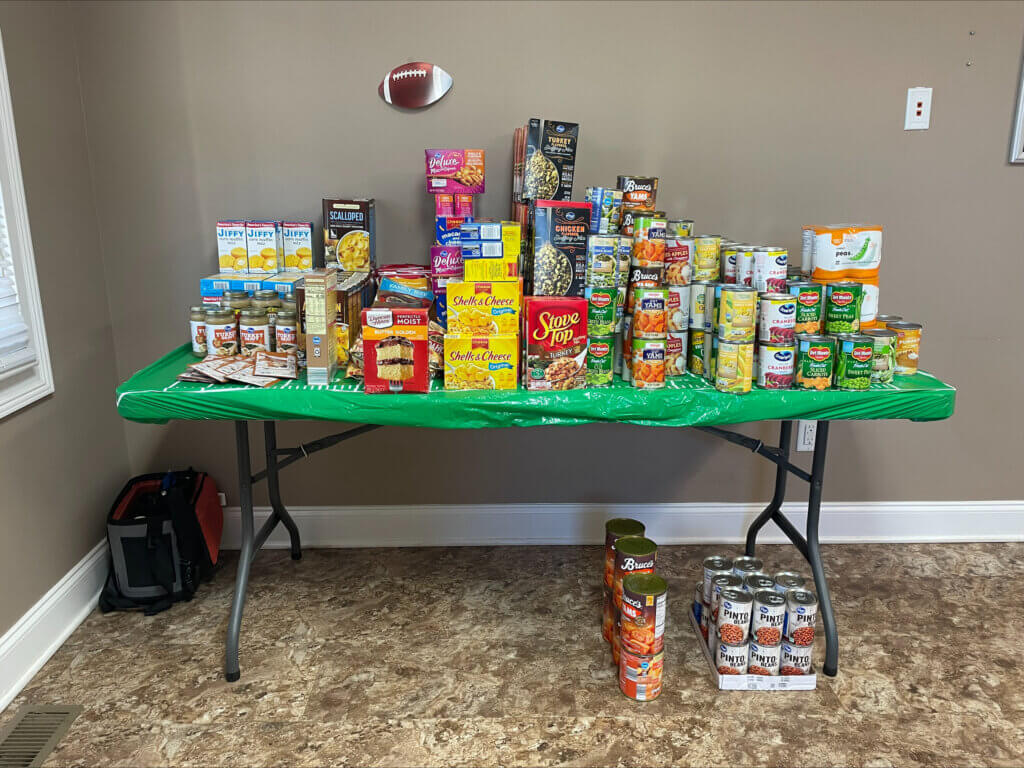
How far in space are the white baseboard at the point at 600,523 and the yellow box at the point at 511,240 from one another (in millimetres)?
1191

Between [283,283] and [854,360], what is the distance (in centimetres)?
161

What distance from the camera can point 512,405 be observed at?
6.18 feet

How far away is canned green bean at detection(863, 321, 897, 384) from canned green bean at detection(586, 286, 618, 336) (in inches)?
27.9

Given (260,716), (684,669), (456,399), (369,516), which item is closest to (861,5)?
(456,399)

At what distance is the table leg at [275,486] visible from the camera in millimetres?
2436

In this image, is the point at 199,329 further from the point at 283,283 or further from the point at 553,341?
the point at 553,341

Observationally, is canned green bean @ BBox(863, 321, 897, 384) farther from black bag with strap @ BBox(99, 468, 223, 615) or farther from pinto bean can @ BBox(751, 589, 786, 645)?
black bag with strap @ BBox(99, 468, 223, 615)

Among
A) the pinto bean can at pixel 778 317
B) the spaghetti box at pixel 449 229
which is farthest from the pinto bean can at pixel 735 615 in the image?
the spaghetti box at pixel 449 229

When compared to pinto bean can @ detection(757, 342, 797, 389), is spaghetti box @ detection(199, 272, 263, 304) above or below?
above

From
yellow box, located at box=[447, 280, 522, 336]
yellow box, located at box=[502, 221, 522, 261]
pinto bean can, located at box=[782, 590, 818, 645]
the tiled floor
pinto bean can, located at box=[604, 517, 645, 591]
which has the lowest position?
the tiled floor

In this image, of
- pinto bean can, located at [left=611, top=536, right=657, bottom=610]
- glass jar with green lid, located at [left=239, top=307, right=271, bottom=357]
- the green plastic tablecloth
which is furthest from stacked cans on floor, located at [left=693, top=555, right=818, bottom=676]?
glass jar with green lid, located at [left=239, top=307, right=271, bottom=357]

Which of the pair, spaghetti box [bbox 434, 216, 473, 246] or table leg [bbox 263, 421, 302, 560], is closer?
spaghetti box [bbox 434, 216, 473, 246]

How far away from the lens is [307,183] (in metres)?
2.54

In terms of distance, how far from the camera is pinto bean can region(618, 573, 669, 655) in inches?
76.3
